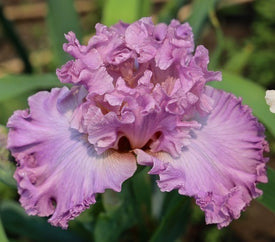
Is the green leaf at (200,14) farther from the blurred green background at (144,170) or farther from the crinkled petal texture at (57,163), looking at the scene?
the crinkled petal texture at (57,163)

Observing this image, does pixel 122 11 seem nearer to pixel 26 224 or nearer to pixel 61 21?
pixel 61 21

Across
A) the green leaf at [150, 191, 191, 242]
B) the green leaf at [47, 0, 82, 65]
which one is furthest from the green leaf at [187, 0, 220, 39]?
the green leaf at [150, 191, 191, 242]

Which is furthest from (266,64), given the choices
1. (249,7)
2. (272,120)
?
(272,120)

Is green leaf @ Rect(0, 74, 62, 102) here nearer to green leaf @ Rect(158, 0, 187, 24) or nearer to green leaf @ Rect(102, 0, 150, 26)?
green leaf @ Rect(102, 0, 150, 26)

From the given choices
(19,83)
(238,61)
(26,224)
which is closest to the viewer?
(19,83)

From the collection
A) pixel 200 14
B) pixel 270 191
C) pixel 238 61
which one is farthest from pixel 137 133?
pixel 238 61

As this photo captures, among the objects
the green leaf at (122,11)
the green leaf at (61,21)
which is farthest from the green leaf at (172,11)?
the green leaf at (61,21)

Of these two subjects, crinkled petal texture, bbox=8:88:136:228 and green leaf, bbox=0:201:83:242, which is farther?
green leaf, bbox=0:201:83:242
